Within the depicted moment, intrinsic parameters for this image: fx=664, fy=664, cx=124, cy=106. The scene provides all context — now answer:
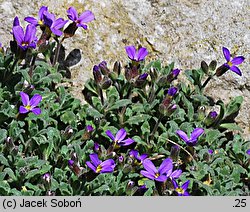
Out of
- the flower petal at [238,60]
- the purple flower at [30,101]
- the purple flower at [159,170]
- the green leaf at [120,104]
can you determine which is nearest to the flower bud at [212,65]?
the flower petal at [238,60]

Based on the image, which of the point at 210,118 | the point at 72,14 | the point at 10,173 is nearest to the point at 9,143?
the point at 10,173

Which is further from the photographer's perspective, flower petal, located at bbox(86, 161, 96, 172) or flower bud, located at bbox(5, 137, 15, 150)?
flower bud, located at bbox(5, 137, 15, 150)

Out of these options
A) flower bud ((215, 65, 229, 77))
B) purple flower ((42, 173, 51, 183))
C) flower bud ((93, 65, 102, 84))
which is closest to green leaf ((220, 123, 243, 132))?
flower bud ((215, 65, 229, 77))

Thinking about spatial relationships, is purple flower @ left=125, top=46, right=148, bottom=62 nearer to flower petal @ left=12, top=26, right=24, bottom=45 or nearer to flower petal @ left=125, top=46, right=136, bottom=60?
flower petal @ left=125, top=46, right=136, bottom=60

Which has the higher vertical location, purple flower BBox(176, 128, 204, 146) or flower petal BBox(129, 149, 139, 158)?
purple flower BBox(176, 128, 204, 146)

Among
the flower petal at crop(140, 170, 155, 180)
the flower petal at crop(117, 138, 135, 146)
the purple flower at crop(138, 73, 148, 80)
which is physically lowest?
the flower petal at crop(140, 170, 155, 180)

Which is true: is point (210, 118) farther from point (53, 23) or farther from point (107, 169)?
point (53, 23)
